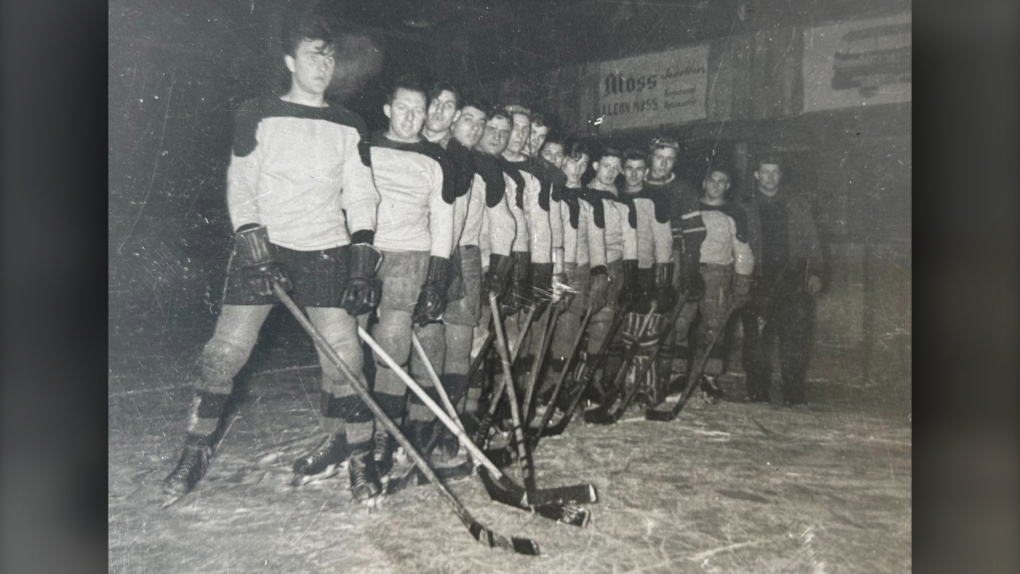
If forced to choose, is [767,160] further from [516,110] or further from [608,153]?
[516,110]

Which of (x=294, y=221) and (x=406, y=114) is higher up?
(x=406, y=114)

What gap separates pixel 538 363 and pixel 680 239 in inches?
16.4

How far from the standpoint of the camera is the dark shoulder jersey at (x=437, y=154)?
130 centimetres

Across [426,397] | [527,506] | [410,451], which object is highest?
[426,397]

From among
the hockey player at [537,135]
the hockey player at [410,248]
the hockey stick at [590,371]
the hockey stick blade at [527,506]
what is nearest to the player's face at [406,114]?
the hockey player at [410,248]

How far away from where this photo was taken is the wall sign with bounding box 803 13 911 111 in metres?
1.46

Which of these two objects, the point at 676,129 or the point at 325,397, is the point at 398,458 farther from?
the point at 676,129

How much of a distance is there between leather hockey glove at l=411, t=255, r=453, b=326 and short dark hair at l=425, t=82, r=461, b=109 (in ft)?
1.05

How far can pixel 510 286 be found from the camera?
1.38 metres

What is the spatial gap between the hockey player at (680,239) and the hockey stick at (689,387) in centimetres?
3
